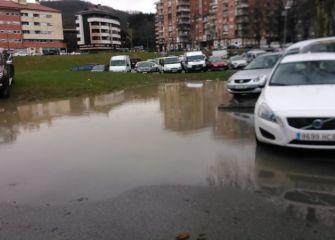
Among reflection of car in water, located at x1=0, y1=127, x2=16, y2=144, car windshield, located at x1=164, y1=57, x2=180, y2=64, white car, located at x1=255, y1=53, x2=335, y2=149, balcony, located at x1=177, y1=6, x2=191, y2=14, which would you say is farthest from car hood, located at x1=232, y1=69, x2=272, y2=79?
balcony, located at x1=177, y1=6, x2=191, y2=14

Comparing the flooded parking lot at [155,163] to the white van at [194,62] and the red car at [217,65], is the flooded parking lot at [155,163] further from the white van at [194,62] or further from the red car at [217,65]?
the red car at [217,65]

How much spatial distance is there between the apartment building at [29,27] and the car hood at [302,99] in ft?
311

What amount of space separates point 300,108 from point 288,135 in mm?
438

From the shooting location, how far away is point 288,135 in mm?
5645

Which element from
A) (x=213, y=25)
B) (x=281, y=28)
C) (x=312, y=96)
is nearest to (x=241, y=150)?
(x=312, y=96)

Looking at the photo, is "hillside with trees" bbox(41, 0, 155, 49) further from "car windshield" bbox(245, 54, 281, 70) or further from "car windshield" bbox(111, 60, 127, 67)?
"car windshield" bbox(245, 54, 281, 70)

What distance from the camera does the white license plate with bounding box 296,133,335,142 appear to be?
→ 541cm

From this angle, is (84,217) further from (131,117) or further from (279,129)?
(131,117)

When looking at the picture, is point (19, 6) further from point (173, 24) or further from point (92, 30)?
point (173, 24)

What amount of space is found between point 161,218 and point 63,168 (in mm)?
2395

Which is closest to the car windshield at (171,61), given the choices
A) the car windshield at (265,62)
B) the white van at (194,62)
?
the white van at (194,62)

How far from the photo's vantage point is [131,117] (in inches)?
406

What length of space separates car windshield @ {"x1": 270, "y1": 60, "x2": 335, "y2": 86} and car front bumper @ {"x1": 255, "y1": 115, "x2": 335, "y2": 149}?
1496mm

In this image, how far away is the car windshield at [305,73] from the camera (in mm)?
7022
